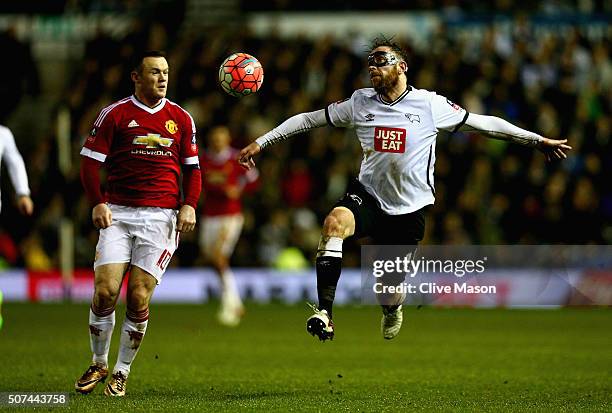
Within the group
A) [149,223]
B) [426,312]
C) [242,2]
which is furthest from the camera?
[242,2]

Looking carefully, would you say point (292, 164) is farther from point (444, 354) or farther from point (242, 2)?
point (444, 354)

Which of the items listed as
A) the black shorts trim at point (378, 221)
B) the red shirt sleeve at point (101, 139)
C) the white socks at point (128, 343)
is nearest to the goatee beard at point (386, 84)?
the black shorts trim at point (378, 221)

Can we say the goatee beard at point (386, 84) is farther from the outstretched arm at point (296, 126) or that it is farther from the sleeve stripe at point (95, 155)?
the sleeve stripe at point (95, 155)

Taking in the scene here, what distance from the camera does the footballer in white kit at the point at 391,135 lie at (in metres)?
9.99

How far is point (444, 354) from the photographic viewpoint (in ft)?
42.5

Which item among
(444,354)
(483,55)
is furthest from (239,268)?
(444,354)

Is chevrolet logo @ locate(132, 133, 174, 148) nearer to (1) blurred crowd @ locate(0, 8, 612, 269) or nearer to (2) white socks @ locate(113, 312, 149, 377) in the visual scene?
(2) white socks @ locate(113, 312, 149, 377)

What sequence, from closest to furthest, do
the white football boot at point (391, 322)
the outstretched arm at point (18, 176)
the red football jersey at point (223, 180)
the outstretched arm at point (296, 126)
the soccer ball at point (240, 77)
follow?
the soccer ball at point (240, 77) → the outstretched arm at point (296, 126) → the outstretched arm at point (18, 176) → the white football boot at point (391, 322) → the red football jersey at point (223, 180)

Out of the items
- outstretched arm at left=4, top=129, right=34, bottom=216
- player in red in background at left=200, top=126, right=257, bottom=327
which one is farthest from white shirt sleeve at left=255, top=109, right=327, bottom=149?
player in red in background at left=200, top=126, right=257, bottom=327

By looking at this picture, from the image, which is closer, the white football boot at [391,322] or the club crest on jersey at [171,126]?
the club crest on jersey at [171,126]

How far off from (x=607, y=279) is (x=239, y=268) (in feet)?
21.1

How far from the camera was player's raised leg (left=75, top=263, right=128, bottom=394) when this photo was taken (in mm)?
9102

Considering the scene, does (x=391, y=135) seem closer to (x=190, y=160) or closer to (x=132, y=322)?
(x=190, y=160)

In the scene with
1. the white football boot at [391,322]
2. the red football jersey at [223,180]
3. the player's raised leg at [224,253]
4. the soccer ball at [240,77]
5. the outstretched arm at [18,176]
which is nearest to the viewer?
the soccer ball at [240,77]
